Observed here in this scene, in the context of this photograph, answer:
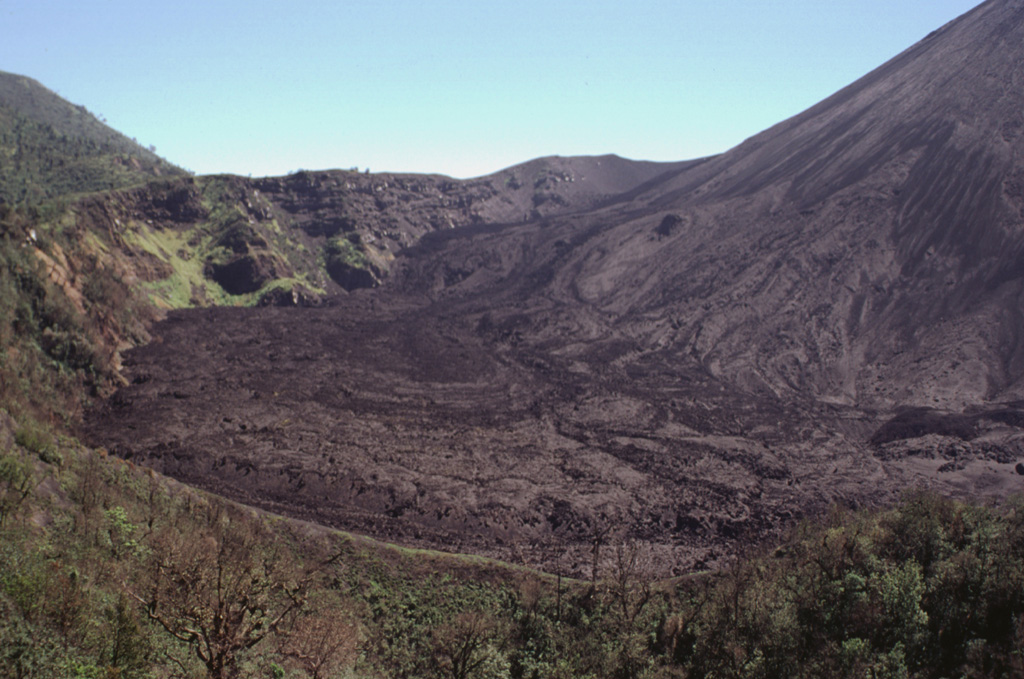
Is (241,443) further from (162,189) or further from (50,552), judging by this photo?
(162,189)

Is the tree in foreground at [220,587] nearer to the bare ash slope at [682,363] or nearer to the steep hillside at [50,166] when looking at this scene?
the bare ash slope at [682,363]

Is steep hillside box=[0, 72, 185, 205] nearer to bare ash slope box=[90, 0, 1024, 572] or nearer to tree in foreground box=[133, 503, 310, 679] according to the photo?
bare ash slope box=[90, 0, 1024, 572]

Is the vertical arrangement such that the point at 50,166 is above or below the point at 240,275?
above

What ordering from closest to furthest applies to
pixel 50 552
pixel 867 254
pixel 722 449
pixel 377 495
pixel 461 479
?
pixel 50 552 < pixel 377 495 < pixel 461 479 < pixel 722 449 < pixel 867 254

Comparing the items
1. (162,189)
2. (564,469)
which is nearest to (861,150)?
(564,469)

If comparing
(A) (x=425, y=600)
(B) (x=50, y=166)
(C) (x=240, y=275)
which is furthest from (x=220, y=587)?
(B) (x=50, y=166)

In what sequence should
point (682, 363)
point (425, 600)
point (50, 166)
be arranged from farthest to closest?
point (50, 166) → point (682, 363) → point (425, 600)

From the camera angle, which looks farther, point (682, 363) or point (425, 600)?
point (682, 363)

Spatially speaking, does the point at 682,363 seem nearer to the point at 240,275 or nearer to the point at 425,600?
the point at 425,600
